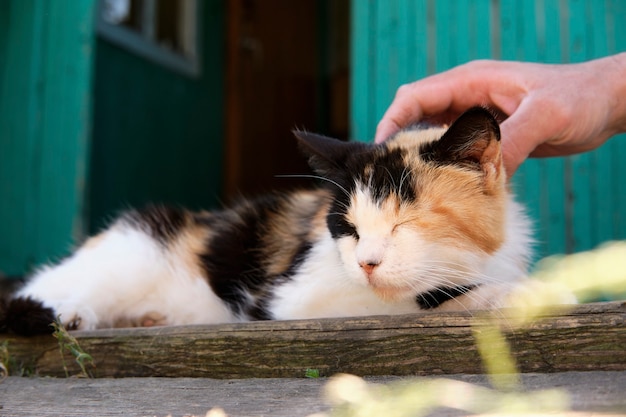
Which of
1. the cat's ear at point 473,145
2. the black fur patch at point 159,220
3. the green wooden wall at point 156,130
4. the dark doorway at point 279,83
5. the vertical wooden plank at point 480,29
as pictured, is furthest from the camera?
the dark doorway at point 279,83

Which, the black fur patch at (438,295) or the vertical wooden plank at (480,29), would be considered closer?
the black fur patch at (438,295)

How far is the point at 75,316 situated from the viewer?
192cm

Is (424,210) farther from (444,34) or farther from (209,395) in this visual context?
(444,34)

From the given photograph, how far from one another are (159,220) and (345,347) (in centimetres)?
134

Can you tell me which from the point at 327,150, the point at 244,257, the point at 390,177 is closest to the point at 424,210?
the point at 390,177

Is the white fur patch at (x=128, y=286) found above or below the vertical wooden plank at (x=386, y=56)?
below

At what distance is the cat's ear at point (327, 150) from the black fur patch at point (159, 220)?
0.85m

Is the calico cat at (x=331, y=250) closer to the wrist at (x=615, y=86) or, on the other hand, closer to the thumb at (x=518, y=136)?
the thumb at (x=518, y=136)

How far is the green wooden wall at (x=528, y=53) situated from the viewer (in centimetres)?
299

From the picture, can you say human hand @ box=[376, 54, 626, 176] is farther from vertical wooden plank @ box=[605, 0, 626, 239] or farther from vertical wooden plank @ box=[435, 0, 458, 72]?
vertical wooden plank @ box=[435, 0, 458, 72]

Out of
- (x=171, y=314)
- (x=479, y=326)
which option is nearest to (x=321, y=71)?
(x=171, y=314)

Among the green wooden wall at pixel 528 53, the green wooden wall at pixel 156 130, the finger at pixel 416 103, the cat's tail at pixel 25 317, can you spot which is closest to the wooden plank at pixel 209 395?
the cat's tail at pixel 25 317

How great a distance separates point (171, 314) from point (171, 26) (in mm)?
3770

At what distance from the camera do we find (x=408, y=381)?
116 cm
